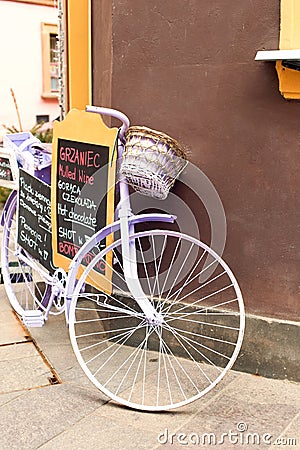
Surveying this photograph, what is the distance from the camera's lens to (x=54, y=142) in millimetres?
4172

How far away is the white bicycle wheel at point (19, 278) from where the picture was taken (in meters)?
4.91

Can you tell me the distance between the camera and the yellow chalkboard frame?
147 inches

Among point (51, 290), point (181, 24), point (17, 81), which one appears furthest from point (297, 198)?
point (17, 81)

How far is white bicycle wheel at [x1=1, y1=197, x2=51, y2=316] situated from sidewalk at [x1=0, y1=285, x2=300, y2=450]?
0.92 meters

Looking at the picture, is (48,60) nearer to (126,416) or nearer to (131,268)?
(131,268)

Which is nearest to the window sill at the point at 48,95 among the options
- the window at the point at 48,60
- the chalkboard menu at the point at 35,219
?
the window at the point at 48,60

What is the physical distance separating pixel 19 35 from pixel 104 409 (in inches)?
472

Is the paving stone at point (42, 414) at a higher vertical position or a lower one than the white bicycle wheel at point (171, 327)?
lower

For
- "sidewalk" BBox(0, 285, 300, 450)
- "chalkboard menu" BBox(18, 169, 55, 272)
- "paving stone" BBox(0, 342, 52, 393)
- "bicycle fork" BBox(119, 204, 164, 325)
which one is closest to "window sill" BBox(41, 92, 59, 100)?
"chalkboard menu" BBox(18, 169, 55, 272)

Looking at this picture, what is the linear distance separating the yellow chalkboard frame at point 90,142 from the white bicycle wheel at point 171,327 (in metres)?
0.08

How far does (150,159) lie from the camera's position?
334 centimetres

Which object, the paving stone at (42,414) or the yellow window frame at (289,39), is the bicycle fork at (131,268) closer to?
the paving stone at (42,414)

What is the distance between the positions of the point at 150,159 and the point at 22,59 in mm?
11595

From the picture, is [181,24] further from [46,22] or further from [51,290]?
[46,22]
